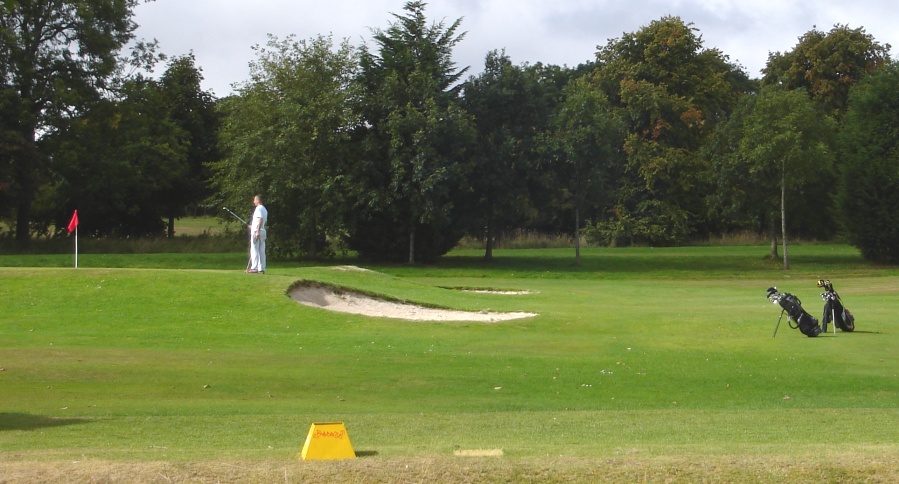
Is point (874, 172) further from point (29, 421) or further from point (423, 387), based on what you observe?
point (29, 421)

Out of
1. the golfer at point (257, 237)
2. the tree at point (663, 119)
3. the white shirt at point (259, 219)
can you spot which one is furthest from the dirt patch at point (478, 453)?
the tree at point (663, 119)

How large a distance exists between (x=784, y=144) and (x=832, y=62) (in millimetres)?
29162

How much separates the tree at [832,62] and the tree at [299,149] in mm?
40599

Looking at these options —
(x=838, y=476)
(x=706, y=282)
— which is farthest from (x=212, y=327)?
(x=706, y=282)

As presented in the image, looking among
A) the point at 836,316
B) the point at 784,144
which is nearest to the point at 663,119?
the point at 784,144

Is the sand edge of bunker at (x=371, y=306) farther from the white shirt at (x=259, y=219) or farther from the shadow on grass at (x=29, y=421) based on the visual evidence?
the shadow on grass at (x=29, y=421)

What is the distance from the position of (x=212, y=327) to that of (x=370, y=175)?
30.0 m

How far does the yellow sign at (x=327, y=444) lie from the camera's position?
8.48 m

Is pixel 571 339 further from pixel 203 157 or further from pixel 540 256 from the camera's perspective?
pixel 203 157

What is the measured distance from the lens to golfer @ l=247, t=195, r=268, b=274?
25.6 m

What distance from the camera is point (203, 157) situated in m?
69.4

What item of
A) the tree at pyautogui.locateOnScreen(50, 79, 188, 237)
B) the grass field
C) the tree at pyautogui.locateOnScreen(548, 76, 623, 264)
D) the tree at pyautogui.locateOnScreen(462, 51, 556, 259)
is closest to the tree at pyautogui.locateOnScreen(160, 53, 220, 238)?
the tree at pyautogui.locateOnScreen(50, 79, 188, 237)

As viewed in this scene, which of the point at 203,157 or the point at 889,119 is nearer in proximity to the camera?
the point at 889,119

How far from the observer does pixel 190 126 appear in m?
70.9
